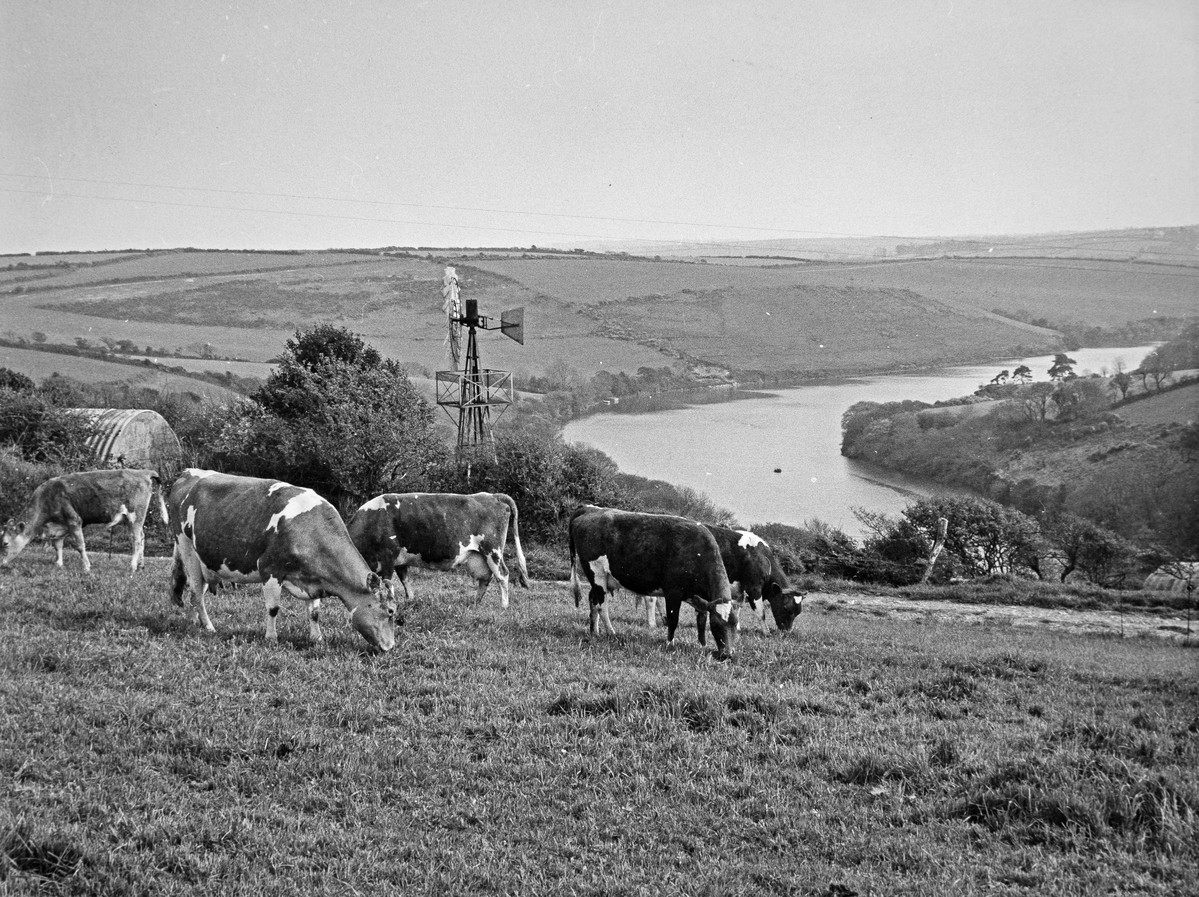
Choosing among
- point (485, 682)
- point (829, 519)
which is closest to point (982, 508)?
point (829, 519)

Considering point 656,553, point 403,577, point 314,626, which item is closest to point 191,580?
point 314,626

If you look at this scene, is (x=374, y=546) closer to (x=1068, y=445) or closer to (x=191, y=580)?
(x=191, y=580)

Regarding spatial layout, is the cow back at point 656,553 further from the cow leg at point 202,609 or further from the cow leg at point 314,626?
the cow leg at point 202,609

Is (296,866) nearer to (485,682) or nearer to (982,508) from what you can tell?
(485,682)

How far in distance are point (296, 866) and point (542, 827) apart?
179 cm

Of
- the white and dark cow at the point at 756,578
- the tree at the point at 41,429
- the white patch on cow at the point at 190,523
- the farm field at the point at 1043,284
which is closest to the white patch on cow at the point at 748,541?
the white and dark cow at the point at 756,578

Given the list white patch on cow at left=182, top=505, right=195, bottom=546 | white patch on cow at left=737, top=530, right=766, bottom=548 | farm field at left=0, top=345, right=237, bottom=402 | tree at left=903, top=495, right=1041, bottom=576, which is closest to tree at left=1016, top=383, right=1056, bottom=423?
tree at left=903, top=495, right=1041, bottom=576

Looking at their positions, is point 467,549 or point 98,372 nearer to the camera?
point 467,549

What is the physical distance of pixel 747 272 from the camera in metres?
101

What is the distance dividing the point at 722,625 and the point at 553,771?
A: 6.01 m

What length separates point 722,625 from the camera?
13.2 m

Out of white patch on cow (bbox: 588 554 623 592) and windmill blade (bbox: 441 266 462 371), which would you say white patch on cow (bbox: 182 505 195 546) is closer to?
white patch on cow (bbox: 588 554 623 592)

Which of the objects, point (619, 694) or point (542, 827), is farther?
point (619, 694)

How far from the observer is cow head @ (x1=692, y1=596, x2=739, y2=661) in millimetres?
13039
